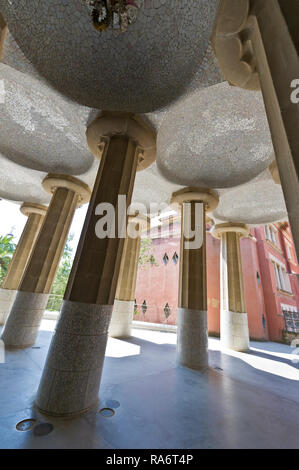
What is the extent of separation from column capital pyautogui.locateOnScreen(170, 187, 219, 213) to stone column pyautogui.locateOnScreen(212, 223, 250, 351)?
3796 millimetres

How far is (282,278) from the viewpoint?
17656mm

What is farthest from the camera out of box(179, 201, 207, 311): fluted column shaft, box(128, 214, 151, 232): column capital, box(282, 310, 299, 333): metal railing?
box(282, 310, 299, 333): metal railing

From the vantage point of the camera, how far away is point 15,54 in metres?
4.38

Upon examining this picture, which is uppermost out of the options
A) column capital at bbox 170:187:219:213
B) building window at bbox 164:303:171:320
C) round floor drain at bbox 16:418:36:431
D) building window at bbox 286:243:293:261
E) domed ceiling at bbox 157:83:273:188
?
building window at bbox 286:243:293:261

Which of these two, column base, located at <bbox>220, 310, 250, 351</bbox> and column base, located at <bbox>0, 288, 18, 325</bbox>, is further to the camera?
column base, located at <bbox>0, 288, 18, 325</bbox>

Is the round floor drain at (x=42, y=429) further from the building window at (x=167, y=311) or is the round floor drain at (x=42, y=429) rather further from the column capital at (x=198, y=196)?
the building window at (x=167, y=311)

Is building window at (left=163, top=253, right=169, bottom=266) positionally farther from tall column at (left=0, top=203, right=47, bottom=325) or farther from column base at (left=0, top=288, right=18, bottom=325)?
column base at (left=0, top=288, right=18, bottom=325)

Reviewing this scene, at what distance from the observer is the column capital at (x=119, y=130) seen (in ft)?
17.5

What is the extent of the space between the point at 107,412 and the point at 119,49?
7304mm

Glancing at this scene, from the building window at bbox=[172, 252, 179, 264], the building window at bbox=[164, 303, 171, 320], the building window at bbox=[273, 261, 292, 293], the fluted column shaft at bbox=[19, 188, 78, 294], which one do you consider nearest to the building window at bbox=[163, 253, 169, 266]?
the building window at bbox=[172, 252, 179, 264]

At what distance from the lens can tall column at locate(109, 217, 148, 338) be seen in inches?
414

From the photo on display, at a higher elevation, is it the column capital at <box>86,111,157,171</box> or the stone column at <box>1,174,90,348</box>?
the column capital at <box>86,111,157,171</box>
